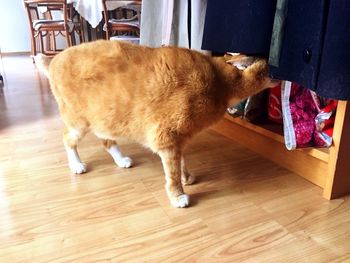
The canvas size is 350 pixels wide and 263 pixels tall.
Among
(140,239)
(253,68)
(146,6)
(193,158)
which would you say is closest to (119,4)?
(146,6)

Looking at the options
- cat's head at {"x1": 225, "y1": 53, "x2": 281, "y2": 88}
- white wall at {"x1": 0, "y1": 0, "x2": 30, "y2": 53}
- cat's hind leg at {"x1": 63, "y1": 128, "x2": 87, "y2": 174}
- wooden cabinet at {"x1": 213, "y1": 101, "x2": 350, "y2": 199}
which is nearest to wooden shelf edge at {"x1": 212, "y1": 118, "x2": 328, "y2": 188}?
wooden cabinet at {"x1": 213, "y1": 101, "x2": 350, "y2": 199}

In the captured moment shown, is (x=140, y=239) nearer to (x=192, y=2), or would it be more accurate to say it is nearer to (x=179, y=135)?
(x=179, y=135)

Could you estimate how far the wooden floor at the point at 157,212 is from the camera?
0.84m

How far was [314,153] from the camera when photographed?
Result: 109cm

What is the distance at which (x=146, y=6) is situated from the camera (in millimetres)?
1329

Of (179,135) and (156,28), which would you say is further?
(156,28)

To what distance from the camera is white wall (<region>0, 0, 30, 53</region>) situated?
4.82 meters

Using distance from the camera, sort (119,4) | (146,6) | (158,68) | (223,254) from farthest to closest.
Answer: (119,4) < (146,6) < (158,68) < (223,254)

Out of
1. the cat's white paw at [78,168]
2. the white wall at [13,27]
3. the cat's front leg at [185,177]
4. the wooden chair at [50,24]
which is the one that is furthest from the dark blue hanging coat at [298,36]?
the white wall at [13,27]

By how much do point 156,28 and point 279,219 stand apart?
2.94 ft

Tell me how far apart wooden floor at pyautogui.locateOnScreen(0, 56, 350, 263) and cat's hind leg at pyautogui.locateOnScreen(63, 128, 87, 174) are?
0.11ft

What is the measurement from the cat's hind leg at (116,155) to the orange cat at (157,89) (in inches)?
9.3

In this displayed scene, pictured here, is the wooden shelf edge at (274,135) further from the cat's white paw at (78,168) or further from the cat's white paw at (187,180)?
the cat's white paw at (78,168)

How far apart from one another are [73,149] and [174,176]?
46 cm
